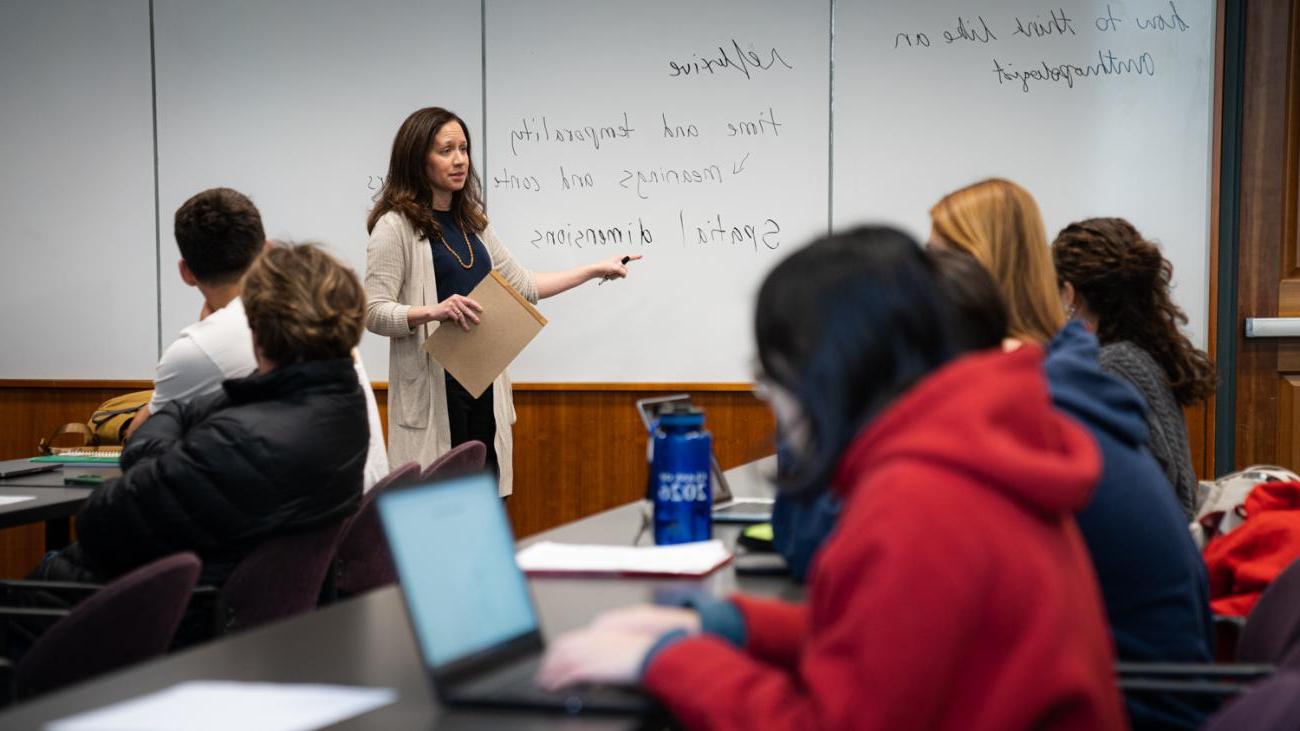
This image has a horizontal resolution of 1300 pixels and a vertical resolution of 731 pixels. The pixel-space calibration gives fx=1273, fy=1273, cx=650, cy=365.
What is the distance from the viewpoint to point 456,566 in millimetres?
1226

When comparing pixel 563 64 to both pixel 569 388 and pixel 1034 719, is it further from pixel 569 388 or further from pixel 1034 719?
pixel 1034 719

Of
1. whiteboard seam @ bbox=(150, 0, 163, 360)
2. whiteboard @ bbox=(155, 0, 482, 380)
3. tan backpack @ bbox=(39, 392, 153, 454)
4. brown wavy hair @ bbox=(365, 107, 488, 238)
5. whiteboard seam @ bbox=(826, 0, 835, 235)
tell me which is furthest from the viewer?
whiteboard seam @ bbox=(150, 0, 163, 360)

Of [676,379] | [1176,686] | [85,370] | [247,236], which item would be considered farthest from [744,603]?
[85,370]

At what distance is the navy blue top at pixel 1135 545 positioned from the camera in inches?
59.9

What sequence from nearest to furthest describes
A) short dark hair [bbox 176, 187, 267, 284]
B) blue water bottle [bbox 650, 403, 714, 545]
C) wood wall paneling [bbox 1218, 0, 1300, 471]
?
blue water bottle [bbox 650, 403, 714, 545]
short dark hair [bbox 176, 187, 267, 284]
wood wall paneling [bbox 1218, 0, 1300, 471]

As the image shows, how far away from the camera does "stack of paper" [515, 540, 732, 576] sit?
5.75ft

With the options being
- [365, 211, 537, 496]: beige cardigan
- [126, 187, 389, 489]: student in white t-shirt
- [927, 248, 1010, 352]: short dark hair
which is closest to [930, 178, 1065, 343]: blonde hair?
[927, 248, 1010, 352]: short dark hair

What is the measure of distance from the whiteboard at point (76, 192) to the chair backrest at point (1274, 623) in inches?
174

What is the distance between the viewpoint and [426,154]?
12.7 feet

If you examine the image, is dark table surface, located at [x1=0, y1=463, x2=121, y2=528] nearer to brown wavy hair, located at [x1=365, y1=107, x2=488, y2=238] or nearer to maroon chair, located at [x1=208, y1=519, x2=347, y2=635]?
maroon chair, located at [x1=208, y1=519, x2=347, y2=635]

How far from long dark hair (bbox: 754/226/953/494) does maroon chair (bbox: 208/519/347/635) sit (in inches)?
59.6

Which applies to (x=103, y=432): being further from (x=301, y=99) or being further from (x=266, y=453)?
(x=301, y=99)

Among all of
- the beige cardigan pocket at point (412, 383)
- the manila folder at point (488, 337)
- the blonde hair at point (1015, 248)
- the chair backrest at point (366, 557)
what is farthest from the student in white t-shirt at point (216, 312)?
the blonde hair at point (1015, 248)

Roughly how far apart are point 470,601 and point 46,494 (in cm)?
186
